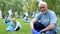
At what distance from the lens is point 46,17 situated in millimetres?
7664

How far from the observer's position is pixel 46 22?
7.67 meters

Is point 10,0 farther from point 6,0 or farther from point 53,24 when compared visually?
point 53,24

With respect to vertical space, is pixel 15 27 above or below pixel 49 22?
below

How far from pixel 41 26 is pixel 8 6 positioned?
49746 mm

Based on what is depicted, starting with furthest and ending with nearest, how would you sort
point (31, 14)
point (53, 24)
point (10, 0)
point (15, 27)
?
point (31, 14), point (10, 0), point (15, 27), point (53, 24)

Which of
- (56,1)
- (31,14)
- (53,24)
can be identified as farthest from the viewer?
(31,14)

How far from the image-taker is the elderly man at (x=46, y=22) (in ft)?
24.2

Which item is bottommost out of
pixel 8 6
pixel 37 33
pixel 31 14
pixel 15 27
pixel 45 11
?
pixel 31 14

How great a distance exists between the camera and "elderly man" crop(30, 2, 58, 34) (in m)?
7.38

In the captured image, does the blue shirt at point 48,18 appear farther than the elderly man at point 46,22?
Yes

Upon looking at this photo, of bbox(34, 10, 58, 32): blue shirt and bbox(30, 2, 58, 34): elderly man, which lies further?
bbox(34, 10, 58, 32): blue shirt

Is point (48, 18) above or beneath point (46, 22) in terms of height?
above

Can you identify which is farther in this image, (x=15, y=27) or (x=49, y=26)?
(x=15, y=27)

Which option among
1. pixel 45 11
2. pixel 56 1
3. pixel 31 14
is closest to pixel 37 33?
pixel 45 11
